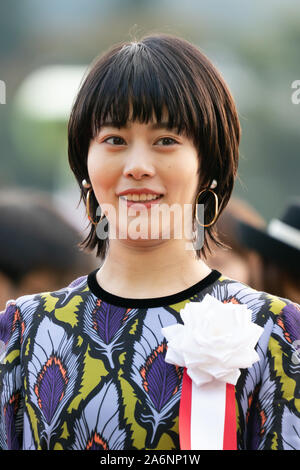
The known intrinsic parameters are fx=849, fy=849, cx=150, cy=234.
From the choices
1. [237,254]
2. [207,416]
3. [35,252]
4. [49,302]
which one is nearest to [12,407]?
[49,302]

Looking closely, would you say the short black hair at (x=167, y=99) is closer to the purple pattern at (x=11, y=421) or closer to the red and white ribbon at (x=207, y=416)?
the red and white ribbon at (x=207, y=416)

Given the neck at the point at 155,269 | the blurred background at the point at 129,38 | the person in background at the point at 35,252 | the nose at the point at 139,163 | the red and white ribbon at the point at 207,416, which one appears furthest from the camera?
the blurred background at the point at 129,38

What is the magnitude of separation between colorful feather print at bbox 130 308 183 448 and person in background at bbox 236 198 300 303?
2.10m

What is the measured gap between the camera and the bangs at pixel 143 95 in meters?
1.73

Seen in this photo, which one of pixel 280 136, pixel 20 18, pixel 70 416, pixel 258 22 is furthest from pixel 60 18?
pixel 70 416

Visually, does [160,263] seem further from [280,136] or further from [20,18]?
[20,18]

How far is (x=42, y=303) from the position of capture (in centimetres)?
191

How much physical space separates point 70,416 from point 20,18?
11.3ft

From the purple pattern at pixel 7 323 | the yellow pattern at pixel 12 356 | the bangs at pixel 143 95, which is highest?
the bangs at pixel 143 95

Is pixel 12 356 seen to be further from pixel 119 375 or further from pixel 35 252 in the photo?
pixel 35 252

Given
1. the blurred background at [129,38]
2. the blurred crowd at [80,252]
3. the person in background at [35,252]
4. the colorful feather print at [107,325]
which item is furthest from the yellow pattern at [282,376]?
the blurred background at [129,38]

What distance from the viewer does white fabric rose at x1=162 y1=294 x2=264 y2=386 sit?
1.62 meters

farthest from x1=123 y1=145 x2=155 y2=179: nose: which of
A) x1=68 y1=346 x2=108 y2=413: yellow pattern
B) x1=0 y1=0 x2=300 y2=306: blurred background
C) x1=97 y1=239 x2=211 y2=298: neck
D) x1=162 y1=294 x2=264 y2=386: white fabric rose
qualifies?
x1=0 y1=0 x2=300 y2=306: blurred background

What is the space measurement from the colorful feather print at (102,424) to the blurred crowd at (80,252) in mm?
2009
